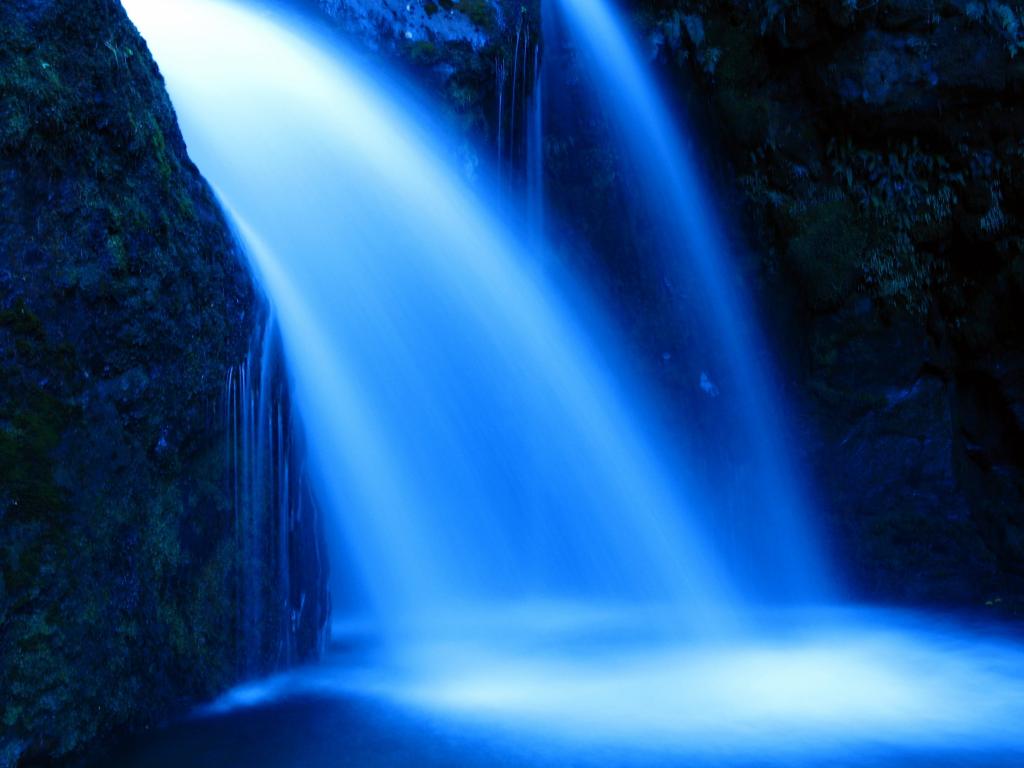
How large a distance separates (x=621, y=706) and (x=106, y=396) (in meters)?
2.66

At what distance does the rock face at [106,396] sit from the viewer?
3281 millimetres

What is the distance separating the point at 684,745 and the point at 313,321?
124 inches

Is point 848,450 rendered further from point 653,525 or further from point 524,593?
point 524,593

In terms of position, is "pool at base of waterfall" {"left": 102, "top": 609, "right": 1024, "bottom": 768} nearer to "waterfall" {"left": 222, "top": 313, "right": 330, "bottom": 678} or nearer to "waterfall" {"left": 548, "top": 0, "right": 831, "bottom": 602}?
"waterfall" {"left": 222, "top": 313, "right": 330, "bottom": 678}

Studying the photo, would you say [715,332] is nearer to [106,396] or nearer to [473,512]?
[473,512]

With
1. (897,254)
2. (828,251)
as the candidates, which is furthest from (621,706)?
(897,254)

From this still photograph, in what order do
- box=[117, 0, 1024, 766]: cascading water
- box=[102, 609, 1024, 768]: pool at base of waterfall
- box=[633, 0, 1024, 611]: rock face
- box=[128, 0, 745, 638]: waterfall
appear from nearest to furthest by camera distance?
box=[102, 609, 1024, 768]: pool at base of waterfall
box=[117, 0, 1024, 766]: cascading water
box=[128, 0, 745, 638]: waterfall
box=[633, 0, 1024, 611]: rock face

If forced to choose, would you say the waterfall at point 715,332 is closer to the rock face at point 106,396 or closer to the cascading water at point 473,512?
the cascading water at point 473,512

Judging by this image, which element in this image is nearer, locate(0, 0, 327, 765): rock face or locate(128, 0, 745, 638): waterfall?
locate(0, 0, 327, 765): rock face

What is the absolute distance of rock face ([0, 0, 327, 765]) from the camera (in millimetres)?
3281

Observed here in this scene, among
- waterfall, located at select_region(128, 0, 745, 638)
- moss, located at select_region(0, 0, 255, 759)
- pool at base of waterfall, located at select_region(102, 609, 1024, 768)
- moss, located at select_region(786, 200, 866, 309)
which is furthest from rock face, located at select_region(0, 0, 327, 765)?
moss, located at select_region(786, 200, 866, 309)

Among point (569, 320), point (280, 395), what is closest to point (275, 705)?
point (280, 395)

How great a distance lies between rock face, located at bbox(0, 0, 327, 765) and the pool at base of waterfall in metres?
0.40

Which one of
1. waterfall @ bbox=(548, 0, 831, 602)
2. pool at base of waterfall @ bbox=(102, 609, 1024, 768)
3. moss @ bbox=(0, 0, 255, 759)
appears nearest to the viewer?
moss @ bbox=(0, 0, 255, 759)
